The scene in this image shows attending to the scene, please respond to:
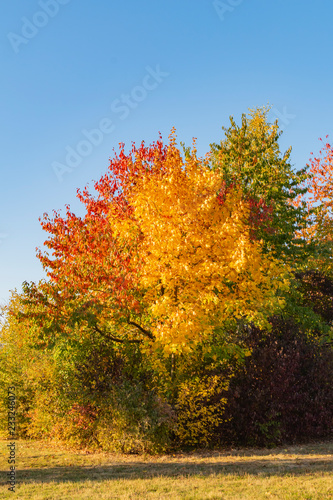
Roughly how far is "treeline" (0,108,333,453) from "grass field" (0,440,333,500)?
3.55 ft

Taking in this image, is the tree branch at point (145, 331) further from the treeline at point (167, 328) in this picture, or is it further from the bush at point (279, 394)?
the bush at point (279, 394)

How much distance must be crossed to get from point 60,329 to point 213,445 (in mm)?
6055

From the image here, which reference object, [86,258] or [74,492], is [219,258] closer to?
[86,258]

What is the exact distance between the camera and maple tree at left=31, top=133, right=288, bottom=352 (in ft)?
38.4

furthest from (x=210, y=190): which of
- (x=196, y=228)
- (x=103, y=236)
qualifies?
(x=103, y=236)

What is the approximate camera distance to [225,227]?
39.0ft

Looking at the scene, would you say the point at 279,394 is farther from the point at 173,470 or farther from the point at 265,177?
the point at 265,177

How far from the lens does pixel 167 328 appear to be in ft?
36.4

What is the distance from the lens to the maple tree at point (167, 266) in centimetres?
1171

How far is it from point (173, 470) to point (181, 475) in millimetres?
771

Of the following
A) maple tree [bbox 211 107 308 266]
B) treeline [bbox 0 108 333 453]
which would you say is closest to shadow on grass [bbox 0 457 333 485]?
treeline [bbox 0 108 333 453]

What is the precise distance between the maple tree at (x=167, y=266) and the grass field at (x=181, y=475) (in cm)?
298

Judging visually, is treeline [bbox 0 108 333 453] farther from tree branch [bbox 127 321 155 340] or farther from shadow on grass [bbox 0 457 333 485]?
shadow on grass [bbox 0 457 333 485]

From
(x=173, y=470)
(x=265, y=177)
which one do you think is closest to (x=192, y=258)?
(x=173, y=470)
